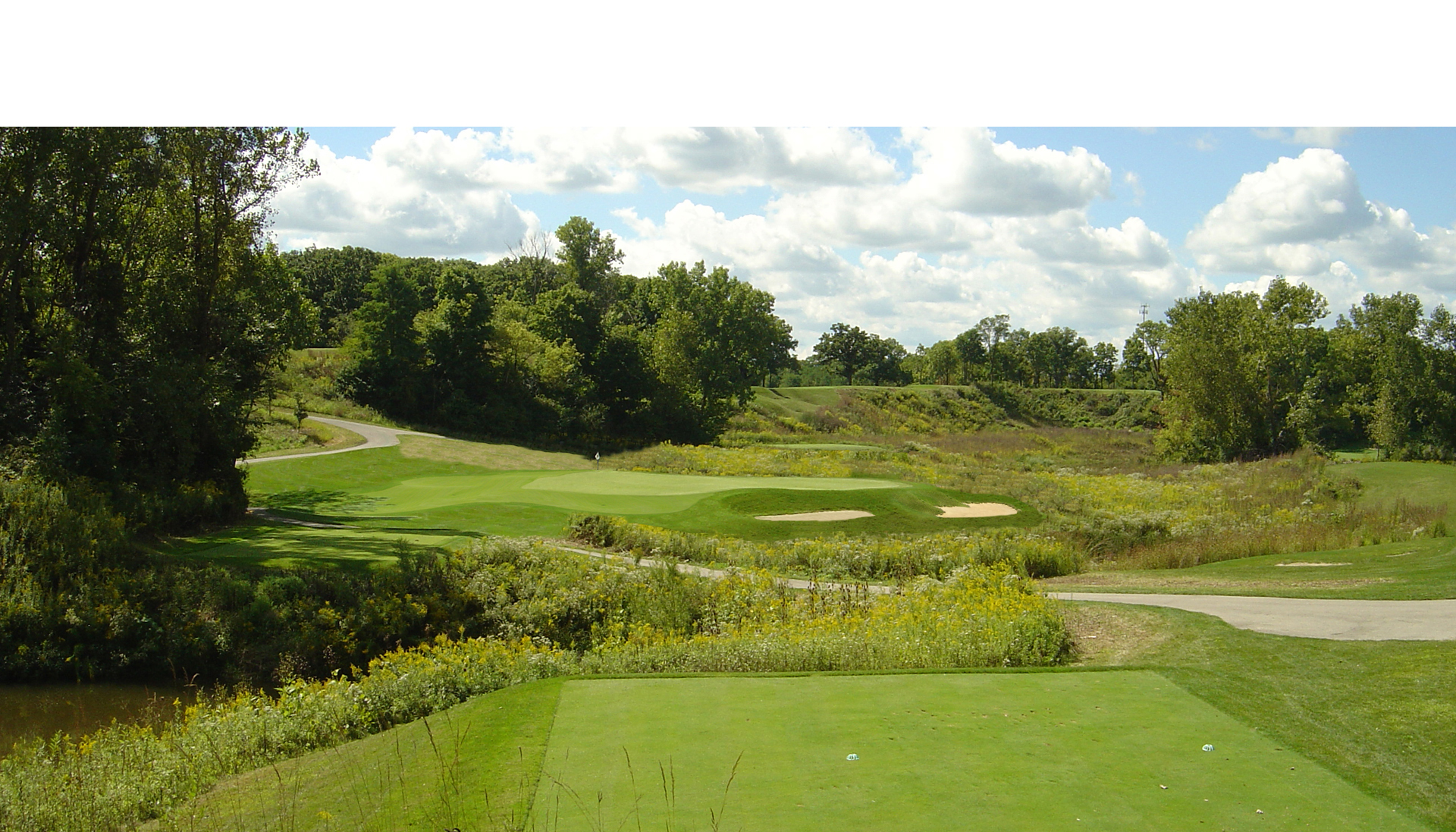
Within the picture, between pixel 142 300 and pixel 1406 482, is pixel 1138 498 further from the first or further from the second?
pixel 142 300

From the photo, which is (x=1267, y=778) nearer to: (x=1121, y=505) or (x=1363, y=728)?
(x=1363, y=728)

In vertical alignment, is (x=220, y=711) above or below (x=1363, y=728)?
below

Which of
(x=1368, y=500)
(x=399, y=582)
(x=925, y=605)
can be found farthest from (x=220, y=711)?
(x=1368, y=500)

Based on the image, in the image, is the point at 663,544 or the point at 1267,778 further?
the point at 663,544

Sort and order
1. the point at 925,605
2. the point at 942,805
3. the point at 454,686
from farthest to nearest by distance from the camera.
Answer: the point at 925,605 < the point at 454,686 < the point at 942,805

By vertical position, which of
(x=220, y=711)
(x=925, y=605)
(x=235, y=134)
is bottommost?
(x=220, y=711)

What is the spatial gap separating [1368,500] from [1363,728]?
24.7 metres

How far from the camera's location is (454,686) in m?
9.16

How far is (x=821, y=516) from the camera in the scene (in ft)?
75.2

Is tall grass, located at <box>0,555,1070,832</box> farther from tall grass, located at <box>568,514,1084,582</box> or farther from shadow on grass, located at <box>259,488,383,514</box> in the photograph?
shadow on grass, located at <box>259,488,383,514</box>

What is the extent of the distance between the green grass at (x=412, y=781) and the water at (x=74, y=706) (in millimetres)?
5073

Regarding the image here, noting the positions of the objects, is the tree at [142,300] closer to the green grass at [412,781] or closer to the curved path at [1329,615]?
the green grass at [412,781]

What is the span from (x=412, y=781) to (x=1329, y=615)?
1146 centimetres

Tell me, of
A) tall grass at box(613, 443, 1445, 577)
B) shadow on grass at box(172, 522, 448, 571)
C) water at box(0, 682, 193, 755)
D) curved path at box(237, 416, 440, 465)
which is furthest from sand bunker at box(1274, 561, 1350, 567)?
curved path at box(237, 416, 440, 465)
